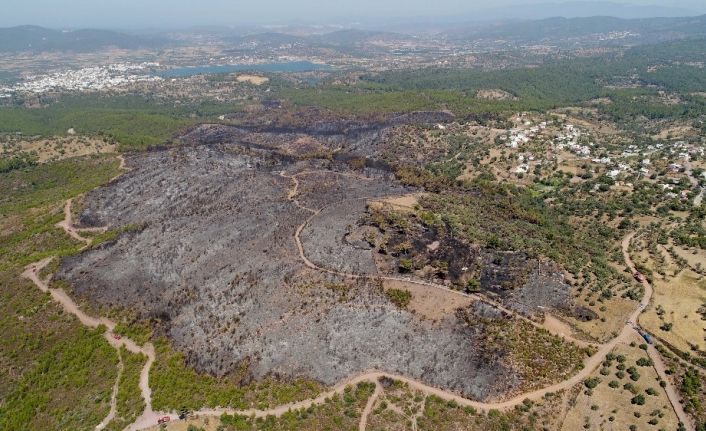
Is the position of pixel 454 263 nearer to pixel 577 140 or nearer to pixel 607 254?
pixel 607 254

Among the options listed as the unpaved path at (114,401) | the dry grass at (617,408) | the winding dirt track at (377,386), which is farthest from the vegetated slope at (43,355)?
the dry grass at (617,408)

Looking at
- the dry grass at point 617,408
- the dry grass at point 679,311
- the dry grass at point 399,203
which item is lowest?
the dry grass at point 617,408

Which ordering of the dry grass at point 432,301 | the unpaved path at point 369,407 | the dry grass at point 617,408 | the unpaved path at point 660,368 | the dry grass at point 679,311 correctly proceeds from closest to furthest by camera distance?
the dry grass at point 617,408 → the unpaved path at point 660,368 → the unpaved path at point 369,407 → the dry grass at point 679,311 → the dry grass at point 432,301

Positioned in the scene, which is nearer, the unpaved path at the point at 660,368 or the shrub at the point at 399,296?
the unpaved path at the point at 660,368

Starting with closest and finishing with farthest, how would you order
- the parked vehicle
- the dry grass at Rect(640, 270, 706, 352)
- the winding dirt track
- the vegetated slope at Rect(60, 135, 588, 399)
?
the winding dirt track < the vegetated slope at Rect(60, 135, 588, 399) < the dry grass at Rect(640, 270, 706, 352) < the parked vehicle

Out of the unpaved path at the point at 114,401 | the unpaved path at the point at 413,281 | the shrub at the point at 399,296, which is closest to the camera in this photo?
the unpaved path at the point at 114,401

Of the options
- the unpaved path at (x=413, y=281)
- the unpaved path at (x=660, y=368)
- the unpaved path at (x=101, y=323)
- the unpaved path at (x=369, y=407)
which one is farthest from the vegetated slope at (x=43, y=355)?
the unpaved path at (x=660, y=368)

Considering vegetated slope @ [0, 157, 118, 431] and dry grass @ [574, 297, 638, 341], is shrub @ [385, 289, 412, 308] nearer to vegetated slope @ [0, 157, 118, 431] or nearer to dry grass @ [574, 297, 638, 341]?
dry grass @ [574, 297, 638, 341]

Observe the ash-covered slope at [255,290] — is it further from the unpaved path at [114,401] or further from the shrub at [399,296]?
the unpaved path at [114,401]

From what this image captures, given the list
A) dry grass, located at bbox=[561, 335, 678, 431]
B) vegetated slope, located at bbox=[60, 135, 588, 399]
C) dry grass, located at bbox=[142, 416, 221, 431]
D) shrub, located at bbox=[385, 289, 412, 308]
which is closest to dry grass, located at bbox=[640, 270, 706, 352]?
dry grass, located at bbox=[561, 335, 678, 431]

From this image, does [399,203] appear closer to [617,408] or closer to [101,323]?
[617,408]

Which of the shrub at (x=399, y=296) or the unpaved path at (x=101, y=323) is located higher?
the shrub at (x=399, y=296)

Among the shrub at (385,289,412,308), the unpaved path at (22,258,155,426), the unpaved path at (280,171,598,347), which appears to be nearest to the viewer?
the unpaved path at (22,258,155,426)

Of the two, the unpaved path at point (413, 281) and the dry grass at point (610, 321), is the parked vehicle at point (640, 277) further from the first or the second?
the unpaved path at point (413, 281)
